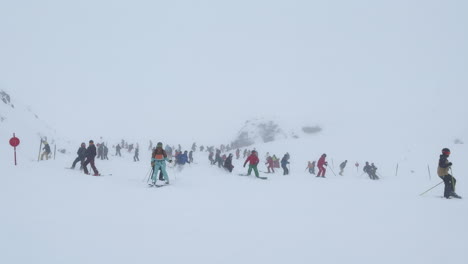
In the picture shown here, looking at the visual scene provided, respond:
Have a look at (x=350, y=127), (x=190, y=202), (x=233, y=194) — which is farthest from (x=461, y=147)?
(x=190, y=202)

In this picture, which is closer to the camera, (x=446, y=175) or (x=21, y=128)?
(x=446, y=175)

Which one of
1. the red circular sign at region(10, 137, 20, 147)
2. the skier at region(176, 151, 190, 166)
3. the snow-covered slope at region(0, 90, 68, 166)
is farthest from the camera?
the snow-covered slope at region(0, 90, 68, 166)

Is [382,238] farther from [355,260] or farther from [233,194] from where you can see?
[233,194]

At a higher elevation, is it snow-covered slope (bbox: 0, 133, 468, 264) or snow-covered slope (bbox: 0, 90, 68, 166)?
snow-covered slope (bbox: 0, 90, 68, 166)

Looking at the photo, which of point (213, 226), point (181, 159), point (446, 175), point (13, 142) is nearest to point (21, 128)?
point (181, 159)

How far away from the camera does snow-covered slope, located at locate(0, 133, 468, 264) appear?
534cm

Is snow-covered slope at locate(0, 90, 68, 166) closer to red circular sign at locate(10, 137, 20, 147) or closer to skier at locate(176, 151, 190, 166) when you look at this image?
red circular sign at locate(10, 137, 20, 147)

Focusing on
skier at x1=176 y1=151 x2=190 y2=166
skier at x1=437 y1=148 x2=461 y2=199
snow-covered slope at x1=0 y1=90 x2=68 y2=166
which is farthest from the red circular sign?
skier at x1=437 y1=148 x2=461 y2=199

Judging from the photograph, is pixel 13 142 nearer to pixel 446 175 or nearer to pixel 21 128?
pixel 446 175

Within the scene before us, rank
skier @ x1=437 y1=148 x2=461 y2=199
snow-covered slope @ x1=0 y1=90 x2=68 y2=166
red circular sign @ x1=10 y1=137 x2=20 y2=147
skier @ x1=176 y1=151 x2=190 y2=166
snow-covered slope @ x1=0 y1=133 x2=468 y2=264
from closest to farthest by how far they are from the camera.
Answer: snow-covered slope @ x1=0 y1=133 x2=468 y2=264 → skier @ x1=437 y1=148 x2=461 y2=199 → red circular sign @ x1=10 y1=137 x2=20 y2=147 → skier @ x1=176 y1=151 x2=190 y2=166 → snow-covered slope @ x1=0 y1=90 x2=68 y2=166

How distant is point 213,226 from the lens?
704 cm

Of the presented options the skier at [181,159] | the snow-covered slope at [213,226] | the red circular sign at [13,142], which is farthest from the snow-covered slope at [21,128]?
the snow-covered slope at [213,226]

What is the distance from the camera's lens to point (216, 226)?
23.1 feet

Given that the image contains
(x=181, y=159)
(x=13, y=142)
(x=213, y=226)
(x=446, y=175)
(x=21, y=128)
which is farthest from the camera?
(x=21, y=128)
